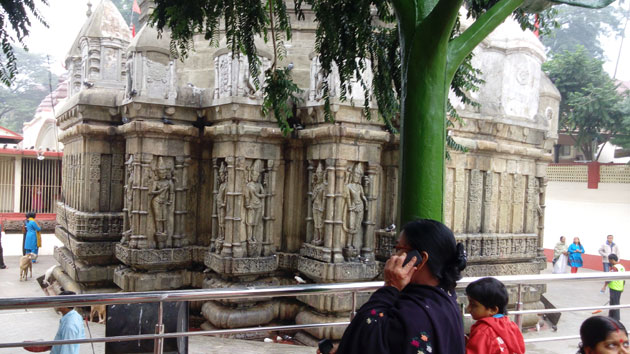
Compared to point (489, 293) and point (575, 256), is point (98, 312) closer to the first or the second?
point (489, 293)

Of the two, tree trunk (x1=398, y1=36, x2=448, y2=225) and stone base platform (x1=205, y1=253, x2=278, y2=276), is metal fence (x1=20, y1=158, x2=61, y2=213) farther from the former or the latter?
tree trunk (x1=398, y1=36, x2=448, y2=225)

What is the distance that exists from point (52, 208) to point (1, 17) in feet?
57.0

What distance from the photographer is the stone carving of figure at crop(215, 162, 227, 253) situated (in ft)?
22.8

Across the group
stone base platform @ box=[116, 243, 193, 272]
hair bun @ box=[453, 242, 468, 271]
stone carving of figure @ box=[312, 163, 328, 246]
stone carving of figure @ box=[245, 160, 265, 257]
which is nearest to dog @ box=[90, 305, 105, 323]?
stone base platform @ box=[116, 243, 193, 272]

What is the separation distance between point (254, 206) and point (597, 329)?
5.05m

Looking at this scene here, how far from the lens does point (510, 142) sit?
8398 mm

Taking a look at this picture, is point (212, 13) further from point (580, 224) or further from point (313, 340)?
point (580, 224)

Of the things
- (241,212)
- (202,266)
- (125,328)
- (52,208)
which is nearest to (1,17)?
(125,328)

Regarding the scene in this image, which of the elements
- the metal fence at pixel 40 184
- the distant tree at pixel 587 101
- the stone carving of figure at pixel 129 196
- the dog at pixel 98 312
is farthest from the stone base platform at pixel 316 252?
the distant tree at pixel 587 101

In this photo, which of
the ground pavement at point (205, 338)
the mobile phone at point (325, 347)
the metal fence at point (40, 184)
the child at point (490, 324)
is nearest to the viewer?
the mobile phone at point (325, 347)

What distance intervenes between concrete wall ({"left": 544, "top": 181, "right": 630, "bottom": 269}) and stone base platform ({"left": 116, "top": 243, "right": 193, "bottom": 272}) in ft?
47.3

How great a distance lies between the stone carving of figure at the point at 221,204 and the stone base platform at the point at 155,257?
2.66ft

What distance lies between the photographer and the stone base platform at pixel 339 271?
21.0 ft

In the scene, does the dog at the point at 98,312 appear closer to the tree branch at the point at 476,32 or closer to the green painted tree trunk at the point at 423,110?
the green painted tree trunk at the point at 423,110
